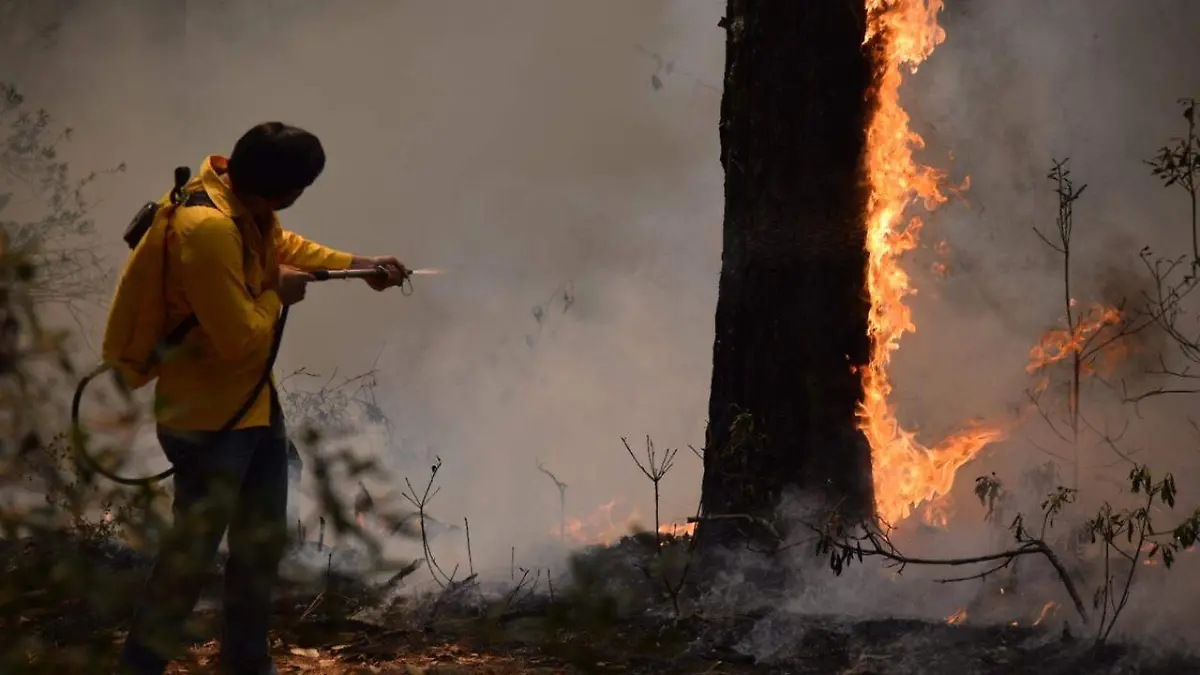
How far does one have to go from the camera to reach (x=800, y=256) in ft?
15.6

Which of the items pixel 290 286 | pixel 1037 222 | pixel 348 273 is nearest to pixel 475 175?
pixel 1037 222

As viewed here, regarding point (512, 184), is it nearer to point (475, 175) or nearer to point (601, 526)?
point (475, 175)

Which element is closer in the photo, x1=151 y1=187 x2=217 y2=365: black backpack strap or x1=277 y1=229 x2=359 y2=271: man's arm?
x1=151 y1=187 x2=217 y2=365: black backpack strap

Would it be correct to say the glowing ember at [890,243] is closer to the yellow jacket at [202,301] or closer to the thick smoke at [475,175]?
the yellow jacket at [202,301]

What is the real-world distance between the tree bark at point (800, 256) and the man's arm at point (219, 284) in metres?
2.18

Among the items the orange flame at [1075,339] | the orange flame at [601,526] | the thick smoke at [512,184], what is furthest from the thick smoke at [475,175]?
the orange flame at [1075,339]

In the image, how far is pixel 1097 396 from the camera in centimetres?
595

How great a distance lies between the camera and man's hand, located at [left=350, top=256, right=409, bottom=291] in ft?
12.3

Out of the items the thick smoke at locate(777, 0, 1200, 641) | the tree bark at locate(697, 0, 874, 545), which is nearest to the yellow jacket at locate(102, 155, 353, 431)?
the tree bark at locate(697, 0, 874, 545)

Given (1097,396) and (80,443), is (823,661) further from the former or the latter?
(80,443)

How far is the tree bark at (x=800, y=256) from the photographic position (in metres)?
4.71

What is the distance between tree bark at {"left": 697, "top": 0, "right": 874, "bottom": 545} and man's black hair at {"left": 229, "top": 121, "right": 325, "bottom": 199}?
2.17 m

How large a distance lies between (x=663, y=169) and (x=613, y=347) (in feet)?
4.62

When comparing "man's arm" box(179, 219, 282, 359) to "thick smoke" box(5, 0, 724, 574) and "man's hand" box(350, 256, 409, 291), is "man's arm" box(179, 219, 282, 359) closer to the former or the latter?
"man's hand" box(350, 256, 409, 291)
